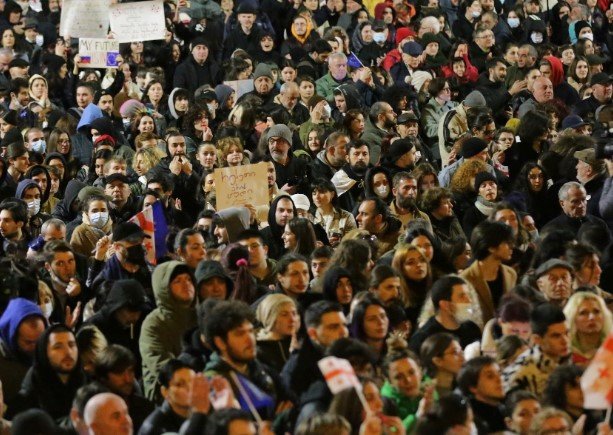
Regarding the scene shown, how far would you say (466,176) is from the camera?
12.3 m

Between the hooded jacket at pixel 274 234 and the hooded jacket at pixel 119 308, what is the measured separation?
2181 millimetres

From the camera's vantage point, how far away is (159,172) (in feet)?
40.4

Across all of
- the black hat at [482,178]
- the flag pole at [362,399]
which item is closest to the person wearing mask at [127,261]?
the black hat at [482,178]

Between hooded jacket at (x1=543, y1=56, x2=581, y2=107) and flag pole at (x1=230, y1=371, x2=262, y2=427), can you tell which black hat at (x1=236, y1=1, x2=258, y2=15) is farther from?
flag pole at (x1=230, y1=371, x2=262, y2=427)

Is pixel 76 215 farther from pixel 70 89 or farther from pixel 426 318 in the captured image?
pixel 70 89

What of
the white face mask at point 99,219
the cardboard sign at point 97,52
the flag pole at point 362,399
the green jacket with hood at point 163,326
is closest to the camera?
the flag pole at point 362,399

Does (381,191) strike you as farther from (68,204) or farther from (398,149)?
(68,204)

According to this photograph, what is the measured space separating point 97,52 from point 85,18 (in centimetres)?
62

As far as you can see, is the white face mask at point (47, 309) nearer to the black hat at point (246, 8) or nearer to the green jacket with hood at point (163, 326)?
the green jacket with hood at point (163, 326)

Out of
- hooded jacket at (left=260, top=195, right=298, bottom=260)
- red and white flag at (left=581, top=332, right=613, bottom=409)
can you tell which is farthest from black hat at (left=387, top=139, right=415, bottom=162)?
red and white flag at (left=581, top=332, right=613, bottom=409)

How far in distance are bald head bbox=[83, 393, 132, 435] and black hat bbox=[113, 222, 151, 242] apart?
2.85 m

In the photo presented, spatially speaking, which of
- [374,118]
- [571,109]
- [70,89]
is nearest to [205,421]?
[374,118]

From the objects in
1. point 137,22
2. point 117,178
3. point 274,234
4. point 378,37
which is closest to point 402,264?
point 274,234

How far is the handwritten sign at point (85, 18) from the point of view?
18.0 metres
